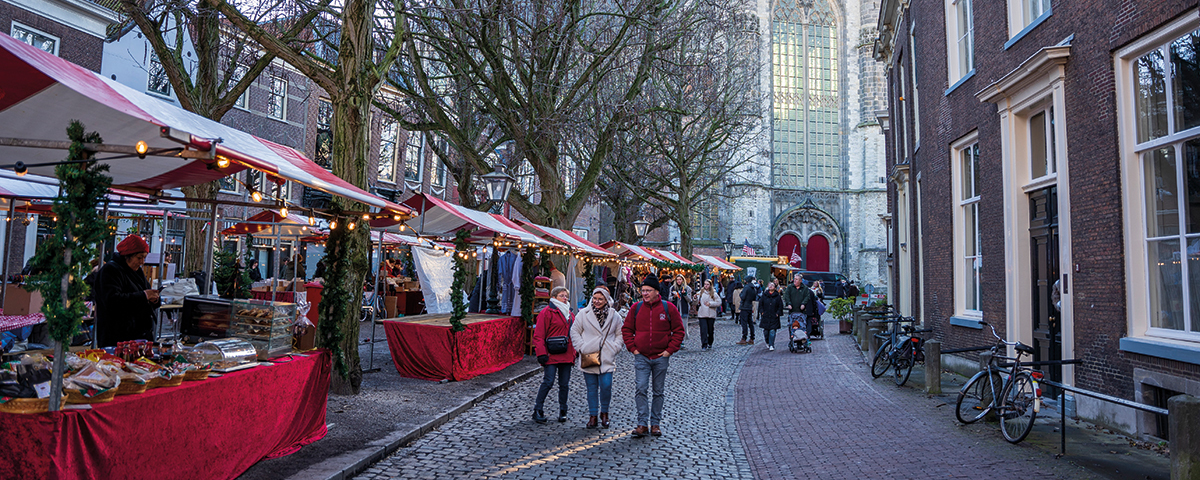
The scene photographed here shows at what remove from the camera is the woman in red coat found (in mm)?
7996

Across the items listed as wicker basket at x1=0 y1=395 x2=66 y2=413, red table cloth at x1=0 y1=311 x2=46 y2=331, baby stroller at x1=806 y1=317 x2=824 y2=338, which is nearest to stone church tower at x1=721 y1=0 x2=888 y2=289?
baby stroller at x1=806 y1=317 x2=824 y2=338

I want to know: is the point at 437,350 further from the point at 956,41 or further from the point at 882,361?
the point at 956,41

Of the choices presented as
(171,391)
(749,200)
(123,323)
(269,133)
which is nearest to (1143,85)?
(171,391)

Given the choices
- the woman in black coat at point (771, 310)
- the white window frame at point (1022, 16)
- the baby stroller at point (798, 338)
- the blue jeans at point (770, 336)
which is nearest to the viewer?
the white window frame at point (1022, 16)

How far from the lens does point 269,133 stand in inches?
940

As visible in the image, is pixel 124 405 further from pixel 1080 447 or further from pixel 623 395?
pixel 1080 447

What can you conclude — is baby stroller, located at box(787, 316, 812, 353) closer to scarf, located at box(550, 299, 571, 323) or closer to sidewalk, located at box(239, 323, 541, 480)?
sidewalk, located at box(239, 323, 541, 480)

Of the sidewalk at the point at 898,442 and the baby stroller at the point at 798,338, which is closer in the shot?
the sidewalk at the point at 898,442

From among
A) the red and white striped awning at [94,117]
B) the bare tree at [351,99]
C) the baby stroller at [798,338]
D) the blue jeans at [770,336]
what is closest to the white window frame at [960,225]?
the baby stroller at [798,338]

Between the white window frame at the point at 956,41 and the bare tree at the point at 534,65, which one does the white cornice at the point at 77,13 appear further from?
the white window frame at the point at 956,41

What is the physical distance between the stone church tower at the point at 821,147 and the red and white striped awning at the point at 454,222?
39427 millimetres

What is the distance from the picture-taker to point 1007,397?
24.3 feet

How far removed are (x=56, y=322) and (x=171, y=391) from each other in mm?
771

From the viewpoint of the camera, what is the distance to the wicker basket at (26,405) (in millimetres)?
3814
